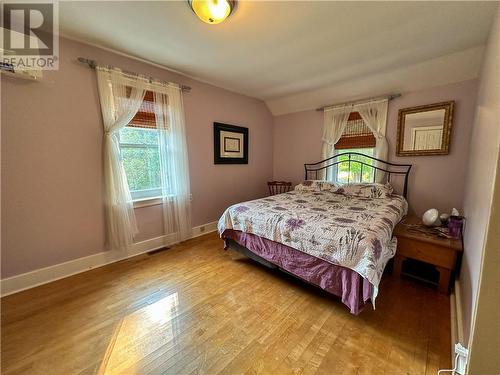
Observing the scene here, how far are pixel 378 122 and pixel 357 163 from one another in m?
0.70

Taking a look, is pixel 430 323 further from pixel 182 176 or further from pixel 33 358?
pixel 182 176

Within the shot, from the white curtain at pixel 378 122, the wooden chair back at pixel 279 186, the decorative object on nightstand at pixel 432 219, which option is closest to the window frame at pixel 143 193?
the wooden chair back at pixel 279 186

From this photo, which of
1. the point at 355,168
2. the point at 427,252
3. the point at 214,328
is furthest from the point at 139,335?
the point at 355,168

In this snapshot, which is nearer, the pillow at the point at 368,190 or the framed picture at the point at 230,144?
the pillow at the point at 368,190

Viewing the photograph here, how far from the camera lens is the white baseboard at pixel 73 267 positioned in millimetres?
1895

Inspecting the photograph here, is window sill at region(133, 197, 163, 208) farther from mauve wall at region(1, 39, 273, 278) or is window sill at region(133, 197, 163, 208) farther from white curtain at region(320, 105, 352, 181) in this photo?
white curtain at region(320, 105, 352, 181)

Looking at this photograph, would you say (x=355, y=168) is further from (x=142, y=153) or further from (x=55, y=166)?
(x=55, y=166)

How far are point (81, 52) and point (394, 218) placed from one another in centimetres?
373

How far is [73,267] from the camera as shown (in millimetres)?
2217

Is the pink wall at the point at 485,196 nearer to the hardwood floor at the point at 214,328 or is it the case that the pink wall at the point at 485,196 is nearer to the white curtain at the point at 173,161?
the hardwood floor at the point at 214,328

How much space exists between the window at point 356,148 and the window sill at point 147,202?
3055 millimetres

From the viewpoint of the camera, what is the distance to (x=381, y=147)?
3098 mm

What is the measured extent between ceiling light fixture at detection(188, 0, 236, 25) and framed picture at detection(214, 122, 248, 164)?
1.84 metres

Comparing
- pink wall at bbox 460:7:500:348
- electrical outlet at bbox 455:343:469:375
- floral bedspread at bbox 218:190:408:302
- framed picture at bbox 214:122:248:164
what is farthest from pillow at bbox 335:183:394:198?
→ electrical outlet at bbox 455:343:469:375
